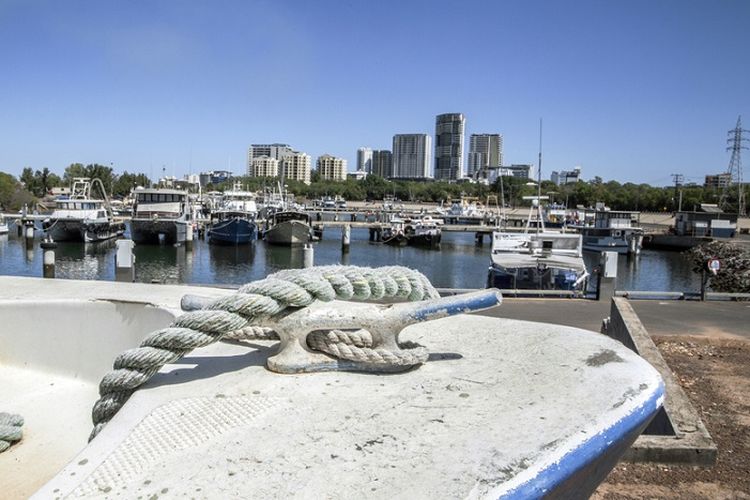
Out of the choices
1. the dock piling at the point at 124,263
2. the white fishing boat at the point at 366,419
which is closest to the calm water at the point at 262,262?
the dock piling at the point at 124,263

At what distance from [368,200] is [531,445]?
507ft

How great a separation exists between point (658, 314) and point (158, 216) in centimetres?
4184

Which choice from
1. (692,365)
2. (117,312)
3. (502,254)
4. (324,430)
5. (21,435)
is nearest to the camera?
(324,430)

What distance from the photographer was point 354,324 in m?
3.17

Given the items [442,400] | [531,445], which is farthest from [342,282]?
[531,445]

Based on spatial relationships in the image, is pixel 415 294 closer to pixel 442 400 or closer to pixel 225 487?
pixel 442 400

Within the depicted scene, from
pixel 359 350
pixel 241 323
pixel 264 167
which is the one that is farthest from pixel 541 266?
pixel 264 167

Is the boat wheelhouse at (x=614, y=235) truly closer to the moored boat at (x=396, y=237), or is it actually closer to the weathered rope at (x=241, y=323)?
the moored boat at (x=396, y=237)

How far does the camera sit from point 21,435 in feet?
13.5

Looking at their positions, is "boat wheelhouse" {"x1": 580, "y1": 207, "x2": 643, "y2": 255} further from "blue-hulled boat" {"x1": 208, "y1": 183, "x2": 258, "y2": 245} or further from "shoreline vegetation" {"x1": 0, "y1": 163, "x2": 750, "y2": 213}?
"shoreline vegetation" {"x1": 0, "y1": 163, "x2": 750, "y2": 213}

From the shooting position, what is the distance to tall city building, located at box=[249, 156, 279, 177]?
18188 centimetres

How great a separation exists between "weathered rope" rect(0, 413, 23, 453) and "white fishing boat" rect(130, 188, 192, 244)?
43383mm

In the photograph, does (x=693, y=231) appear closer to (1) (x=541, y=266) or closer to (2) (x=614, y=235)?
(2) (x=614, y=235)

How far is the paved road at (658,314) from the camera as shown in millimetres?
10531
